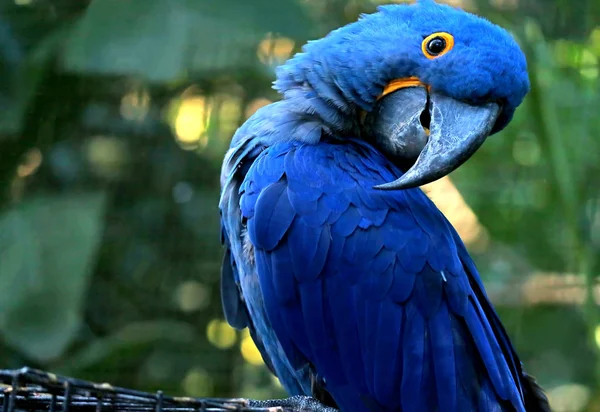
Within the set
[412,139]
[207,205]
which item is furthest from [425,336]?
[207,205]

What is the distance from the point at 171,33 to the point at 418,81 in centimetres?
95

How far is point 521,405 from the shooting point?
1.19 m

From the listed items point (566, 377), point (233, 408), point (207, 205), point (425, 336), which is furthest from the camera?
point (566, 377)

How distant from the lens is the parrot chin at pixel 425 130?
115cm

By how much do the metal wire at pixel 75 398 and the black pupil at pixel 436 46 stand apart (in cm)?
70

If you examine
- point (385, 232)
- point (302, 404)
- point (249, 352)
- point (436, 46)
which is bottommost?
point (302, 404)

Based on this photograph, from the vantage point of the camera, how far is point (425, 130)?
1.26 meters

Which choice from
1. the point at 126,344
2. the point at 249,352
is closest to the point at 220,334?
the point at 249,352

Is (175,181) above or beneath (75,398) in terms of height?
above

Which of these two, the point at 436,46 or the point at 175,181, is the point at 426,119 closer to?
the point at 436,46

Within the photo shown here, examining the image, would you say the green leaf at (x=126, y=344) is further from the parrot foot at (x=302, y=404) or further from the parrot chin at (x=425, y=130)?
the parrot chin at (x=425, y=130)

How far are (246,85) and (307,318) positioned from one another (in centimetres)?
139

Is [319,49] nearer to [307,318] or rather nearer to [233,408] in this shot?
[307,318]

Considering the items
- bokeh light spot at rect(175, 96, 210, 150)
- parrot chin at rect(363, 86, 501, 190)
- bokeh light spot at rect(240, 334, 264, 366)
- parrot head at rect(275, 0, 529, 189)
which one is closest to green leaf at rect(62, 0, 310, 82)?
bokeh light spot at rect(175, 96, 210, 150)
